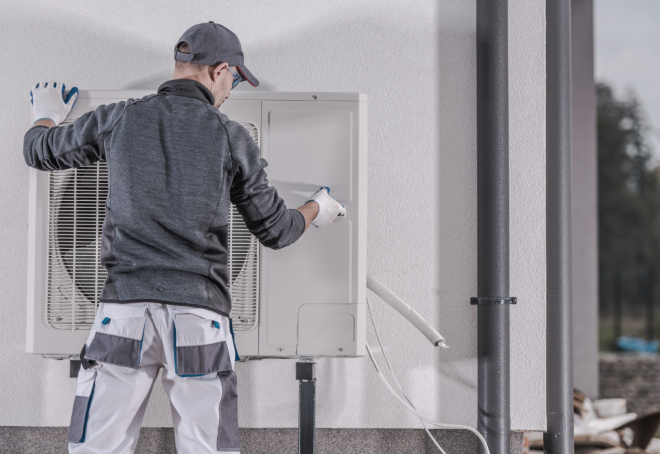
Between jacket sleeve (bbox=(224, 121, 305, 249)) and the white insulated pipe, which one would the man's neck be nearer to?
jacket sleeve (bbox=(224, 121, 305, 249))

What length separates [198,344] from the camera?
104 centimetres

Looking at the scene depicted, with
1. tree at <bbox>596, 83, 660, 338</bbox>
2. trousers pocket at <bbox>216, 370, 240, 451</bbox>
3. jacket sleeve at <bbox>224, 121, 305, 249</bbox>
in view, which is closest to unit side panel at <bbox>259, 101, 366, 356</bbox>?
jacket sleeve at <bbox>224, 121, 305, 249</bbox>

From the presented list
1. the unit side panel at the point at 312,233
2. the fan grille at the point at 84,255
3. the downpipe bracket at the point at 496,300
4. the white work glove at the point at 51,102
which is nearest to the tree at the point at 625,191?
the downpipe bracket at the point at 496,300

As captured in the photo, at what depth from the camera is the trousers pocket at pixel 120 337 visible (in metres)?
1.01

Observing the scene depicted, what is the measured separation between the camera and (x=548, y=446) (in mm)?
1643

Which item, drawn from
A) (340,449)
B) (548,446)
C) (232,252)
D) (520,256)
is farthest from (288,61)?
(548,446)

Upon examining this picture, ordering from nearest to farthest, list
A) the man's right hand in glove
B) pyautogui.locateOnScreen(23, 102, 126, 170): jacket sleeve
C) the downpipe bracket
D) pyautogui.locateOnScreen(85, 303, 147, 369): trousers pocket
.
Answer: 1. pyautogui.locateOnScreen(85, 303, 147, 369): trousers pocket
2. pyautogui.locateOnScreen(23, 102, 126, 170): jacket sleeve
3. the man's right hand in glove
4. the downpipe bracket

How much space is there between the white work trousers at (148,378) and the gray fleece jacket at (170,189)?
46 mm

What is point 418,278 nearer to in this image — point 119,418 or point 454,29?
point 454,29

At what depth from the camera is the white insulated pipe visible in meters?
1.47

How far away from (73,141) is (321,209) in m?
0.59

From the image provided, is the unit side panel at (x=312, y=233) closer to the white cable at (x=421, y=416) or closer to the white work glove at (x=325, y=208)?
the white work glove at (x=325, y=208)

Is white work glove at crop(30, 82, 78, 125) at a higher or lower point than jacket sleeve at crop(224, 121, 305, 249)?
higher

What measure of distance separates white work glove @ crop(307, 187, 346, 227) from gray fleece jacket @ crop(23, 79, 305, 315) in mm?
206
